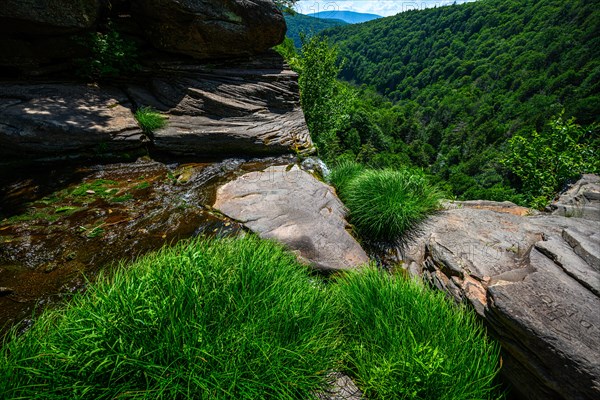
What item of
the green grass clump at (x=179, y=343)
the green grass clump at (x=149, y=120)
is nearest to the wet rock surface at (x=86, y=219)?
the green grass clump at (x=149, y=120)

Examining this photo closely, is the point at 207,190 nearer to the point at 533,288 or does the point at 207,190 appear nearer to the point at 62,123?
the point at 62,123

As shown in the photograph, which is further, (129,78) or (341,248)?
(129,78)

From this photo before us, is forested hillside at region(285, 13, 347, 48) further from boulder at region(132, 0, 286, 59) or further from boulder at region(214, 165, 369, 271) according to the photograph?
boulder at region(214, 165, 369, 271)

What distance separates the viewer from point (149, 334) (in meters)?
1.82

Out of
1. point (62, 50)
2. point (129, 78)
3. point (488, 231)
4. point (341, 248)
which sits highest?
point (62, 50)

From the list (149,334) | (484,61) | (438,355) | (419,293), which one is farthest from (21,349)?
(484,61)

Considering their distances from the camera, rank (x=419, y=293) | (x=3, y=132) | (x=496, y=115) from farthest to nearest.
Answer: (x=496, y=115) < (x=3, y=132) < (x=419, y=293)

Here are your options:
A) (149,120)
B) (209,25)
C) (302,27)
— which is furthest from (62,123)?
(302,27)

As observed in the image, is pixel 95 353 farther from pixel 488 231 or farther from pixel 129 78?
pixel 129 78

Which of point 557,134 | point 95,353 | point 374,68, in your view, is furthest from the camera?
point 374,68

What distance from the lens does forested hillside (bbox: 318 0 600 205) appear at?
73188mm

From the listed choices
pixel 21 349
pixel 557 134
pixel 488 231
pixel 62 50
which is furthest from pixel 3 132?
pixel 557 134

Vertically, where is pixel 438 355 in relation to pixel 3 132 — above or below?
below

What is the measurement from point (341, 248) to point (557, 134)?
10162 millimetres
